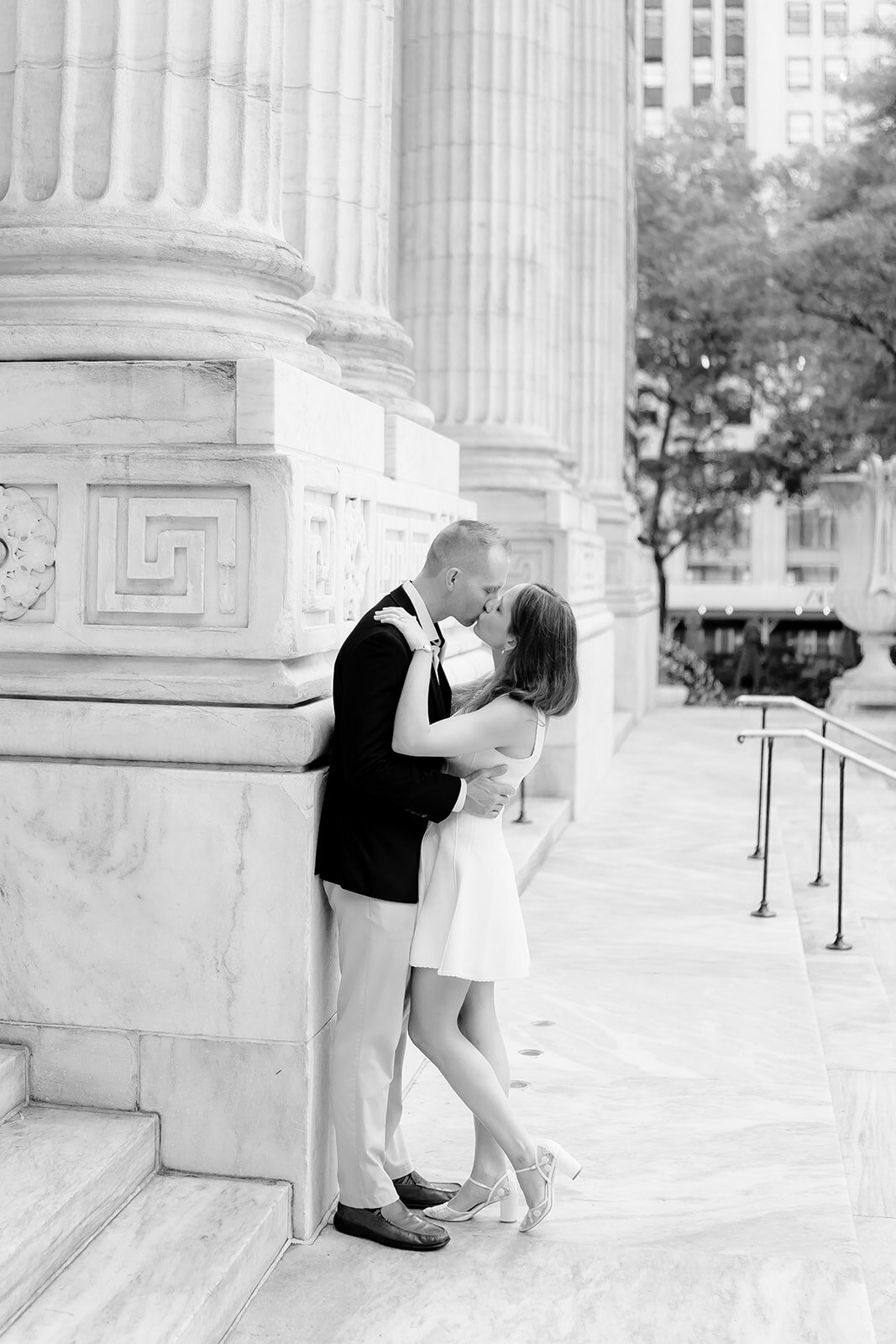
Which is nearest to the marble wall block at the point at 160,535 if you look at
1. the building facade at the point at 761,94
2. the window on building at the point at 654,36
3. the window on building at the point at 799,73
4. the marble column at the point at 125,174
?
the marble column at the point at 125,174

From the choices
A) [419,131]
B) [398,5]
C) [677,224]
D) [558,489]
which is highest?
[677,224]

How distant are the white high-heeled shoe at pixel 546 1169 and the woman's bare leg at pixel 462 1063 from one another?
0.06 ft

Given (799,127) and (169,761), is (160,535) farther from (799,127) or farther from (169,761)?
(799,127)

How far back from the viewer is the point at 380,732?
408cm

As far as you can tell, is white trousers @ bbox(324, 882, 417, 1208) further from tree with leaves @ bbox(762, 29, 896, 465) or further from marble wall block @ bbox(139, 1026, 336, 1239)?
tree with leaves @ bbox(762, 29, 896, 465)

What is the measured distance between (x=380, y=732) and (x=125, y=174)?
1990mm

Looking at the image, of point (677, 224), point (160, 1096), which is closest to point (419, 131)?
point (160, 1096)

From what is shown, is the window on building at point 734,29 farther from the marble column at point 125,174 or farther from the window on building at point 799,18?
the marble column at point 125,174

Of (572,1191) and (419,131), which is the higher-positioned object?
(419,131)

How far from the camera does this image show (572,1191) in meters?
4.59

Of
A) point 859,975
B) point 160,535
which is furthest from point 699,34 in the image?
point 160,535

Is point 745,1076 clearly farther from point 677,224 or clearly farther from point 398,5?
point 677,224

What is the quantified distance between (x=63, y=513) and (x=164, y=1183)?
Answer: 6.41 feet

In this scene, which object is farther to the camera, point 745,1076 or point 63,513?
point 745,1076
